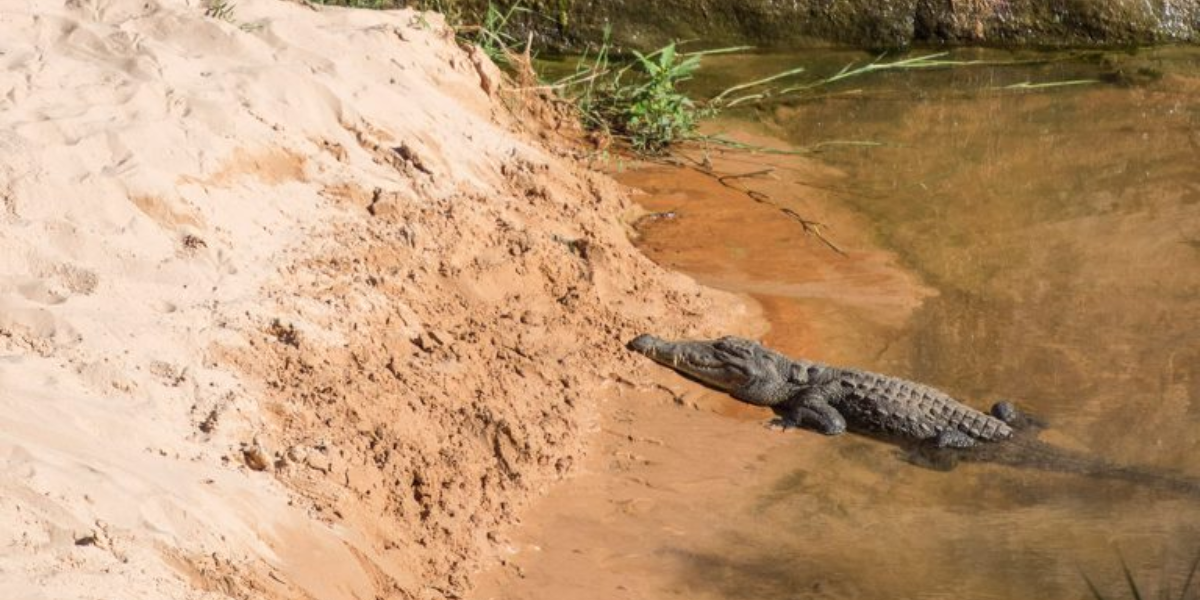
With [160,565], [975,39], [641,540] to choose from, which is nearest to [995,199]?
[975,39]

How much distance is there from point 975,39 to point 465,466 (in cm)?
697

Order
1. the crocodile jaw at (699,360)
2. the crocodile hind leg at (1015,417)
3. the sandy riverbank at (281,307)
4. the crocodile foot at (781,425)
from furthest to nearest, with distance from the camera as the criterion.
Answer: the crocodile jaw at (699,360)
the crocodile foot at (781,425)
the crocodile hind leg at (1015,417)
the sandy riverbank at (281,307)

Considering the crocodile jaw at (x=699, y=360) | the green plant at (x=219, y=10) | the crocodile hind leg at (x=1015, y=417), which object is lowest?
the crocodile jaw at (x=699, y=360)

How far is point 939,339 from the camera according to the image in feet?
24.5

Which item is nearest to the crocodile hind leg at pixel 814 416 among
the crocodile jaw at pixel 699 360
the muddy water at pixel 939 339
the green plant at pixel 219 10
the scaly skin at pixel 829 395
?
the scaly skin at pixel 829 395

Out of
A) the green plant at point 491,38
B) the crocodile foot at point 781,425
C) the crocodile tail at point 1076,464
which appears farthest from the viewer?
the green plant at point 491,38

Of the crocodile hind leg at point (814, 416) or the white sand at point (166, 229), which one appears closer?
the white sand at point (166, 229)

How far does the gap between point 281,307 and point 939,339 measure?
10.2 feet

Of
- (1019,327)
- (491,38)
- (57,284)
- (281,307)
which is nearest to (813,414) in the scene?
(1019,327)

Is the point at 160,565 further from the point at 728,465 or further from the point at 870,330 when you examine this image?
the point at 870,330

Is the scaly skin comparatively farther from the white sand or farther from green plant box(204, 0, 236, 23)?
green plant box(204, 0, 236, 23)

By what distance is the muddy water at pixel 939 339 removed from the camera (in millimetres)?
5594

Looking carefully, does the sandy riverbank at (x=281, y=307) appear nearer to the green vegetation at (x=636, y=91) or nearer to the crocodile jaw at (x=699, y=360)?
the crocodile jaw at (x=699, y=360)

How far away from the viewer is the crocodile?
6.60 meters
